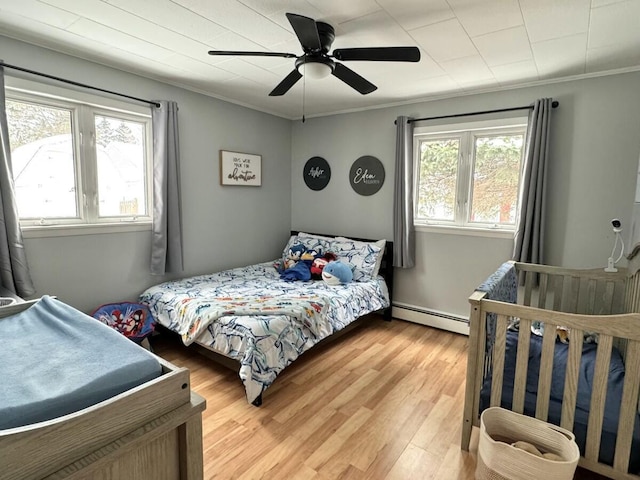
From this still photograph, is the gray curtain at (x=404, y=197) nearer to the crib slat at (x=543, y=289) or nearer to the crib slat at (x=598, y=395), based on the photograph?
the crib slat at (x=543, y=289)

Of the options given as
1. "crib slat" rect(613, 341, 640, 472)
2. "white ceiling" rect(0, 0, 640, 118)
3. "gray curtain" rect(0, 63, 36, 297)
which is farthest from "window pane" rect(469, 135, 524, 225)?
"gray curtain" rect(0, 63, 36, 297)

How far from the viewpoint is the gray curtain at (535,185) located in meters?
2.82

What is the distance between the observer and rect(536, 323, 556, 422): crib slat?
1.58m

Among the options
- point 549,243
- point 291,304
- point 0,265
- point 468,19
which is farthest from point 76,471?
point 549,243

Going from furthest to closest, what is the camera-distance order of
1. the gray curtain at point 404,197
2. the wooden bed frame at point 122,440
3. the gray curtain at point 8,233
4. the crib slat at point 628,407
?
the gray curtain at point 404,197
the gray curtain at point 8,233
the crib slat at point 628,407
the wooden bed frame at point 122,440

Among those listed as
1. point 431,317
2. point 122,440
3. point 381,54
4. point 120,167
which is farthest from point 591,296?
point 120,167

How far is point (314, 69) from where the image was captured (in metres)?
1.99

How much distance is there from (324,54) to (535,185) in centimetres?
209

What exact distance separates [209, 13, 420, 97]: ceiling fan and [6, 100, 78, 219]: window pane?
1.57m

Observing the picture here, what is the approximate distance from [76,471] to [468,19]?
8.35 feet

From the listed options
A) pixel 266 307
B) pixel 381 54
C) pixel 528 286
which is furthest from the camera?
pixel 528 286

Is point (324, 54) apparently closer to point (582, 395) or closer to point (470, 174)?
point (470, 174)

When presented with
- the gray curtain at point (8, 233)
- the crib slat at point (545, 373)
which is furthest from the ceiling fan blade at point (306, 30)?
the gray curtain at point (8, 233)

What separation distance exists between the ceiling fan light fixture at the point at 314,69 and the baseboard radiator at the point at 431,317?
264 cm
